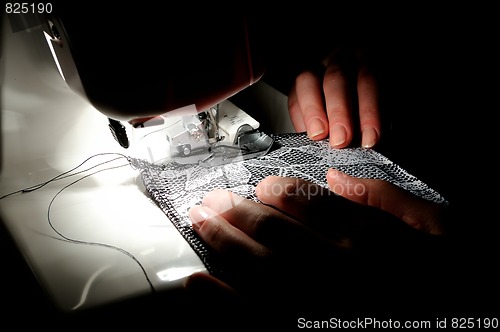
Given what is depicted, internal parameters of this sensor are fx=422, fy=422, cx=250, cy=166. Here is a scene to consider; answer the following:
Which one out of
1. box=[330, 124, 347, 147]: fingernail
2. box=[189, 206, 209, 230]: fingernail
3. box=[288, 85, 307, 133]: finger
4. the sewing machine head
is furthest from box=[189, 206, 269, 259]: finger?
box=[288, 85, 307, 133]: finger

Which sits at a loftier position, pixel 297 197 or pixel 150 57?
pixel 150 57

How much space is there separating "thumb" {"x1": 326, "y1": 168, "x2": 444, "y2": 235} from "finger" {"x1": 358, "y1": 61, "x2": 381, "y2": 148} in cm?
14

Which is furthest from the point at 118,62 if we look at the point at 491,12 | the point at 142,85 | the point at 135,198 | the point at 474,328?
the point at 491,12

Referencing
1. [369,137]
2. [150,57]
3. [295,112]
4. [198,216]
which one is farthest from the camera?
[295,112]

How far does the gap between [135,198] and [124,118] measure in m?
0.18

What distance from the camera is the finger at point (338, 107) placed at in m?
0.79

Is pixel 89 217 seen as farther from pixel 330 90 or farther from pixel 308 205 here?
pixel 330 90

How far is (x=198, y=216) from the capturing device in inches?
23.7

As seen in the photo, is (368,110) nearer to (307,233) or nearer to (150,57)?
(307,233)

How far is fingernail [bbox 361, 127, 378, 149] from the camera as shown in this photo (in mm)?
785

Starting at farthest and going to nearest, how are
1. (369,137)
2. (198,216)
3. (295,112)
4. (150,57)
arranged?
(295,112)
(369,137)
(198,216)
(150,57)

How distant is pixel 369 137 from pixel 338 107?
87 mm

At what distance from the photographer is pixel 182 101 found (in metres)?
0.56

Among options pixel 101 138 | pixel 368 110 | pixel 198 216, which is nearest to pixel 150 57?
pixel 198 216
